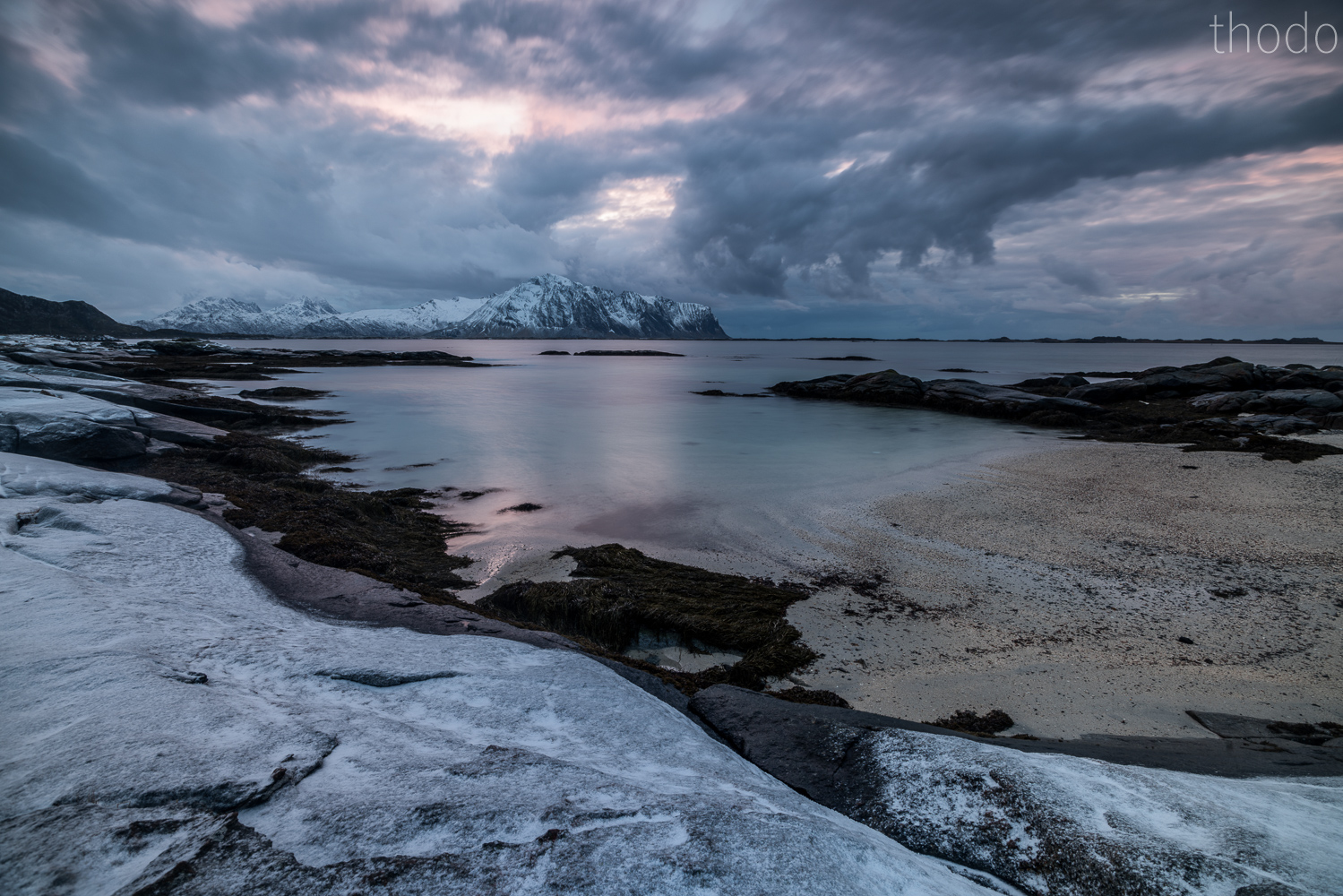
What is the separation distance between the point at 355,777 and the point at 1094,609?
8.58 metres

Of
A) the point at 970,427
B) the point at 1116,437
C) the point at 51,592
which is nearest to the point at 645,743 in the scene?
the point at 51,592

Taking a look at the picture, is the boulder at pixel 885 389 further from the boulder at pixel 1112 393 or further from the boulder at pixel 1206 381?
the boulder at pixel 1206 381

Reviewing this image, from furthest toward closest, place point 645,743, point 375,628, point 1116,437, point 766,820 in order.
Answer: point 1116,437 < point 375,628 < point 645,743 < point 766,820

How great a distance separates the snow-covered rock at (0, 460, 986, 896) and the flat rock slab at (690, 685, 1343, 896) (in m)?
0.42

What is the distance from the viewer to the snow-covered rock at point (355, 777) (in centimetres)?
201

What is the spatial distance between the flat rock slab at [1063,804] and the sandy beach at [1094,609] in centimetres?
128

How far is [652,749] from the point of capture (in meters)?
3.28

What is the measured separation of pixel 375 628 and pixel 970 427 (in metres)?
25.7

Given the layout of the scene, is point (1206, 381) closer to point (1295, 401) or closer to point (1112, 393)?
point (1112, 393)

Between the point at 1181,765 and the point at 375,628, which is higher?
the point at 375,628

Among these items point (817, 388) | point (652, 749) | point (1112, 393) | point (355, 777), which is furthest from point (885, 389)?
point (355, 777)

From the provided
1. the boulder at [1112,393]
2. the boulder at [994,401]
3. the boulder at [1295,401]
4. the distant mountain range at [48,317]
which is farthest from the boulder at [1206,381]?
the distant mountain range at [48,317]

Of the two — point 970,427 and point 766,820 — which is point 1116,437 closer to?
point 970,427

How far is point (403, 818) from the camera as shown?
2.28m
